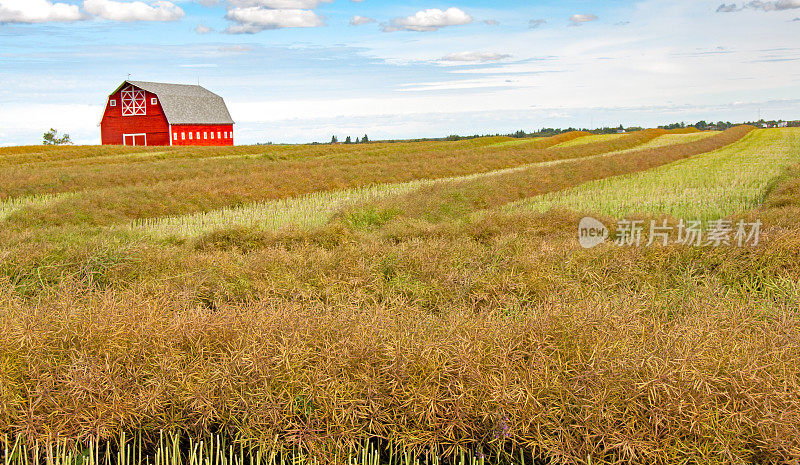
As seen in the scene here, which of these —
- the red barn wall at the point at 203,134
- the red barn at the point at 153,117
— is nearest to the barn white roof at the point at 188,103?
the red barn at the point at 153,117

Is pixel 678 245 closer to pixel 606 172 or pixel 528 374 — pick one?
pixel 528 374

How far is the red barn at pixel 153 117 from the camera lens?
42281mm

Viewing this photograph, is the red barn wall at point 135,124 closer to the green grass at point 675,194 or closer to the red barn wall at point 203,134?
the red barn wall at point 203,134

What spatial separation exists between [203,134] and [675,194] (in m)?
37.7

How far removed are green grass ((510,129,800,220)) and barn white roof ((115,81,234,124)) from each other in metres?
32.6

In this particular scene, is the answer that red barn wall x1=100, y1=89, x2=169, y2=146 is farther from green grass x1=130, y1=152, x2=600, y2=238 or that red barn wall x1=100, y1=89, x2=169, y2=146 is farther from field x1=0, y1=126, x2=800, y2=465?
field x1=0, y1=126, x2=800, y2=465

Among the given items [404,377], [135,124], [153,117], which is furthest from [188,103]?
[404,377]

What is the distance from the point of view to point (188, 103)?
44688mm

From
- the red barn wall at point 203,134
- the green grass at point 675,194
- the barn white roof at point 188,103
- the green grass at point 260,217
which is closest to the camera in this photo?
the green grass at point 260,217

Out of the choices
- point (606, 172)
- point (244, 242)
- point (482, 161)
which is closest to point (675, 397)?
point (244, 242)

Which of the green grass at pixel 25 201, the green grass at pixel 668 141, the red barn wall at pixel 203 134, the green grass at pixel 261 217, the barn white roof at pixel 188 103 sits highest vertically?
the barn white roof at pixel 188 103

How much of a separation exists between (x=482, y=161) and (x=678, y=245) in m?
19.2

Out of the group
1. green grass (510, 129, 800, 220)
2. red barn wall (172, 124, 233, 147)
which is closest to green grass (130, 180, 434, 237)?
green grass (510, 129, 800, 220)

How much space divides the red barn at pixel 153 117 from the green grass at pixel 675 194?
32.4 meters
